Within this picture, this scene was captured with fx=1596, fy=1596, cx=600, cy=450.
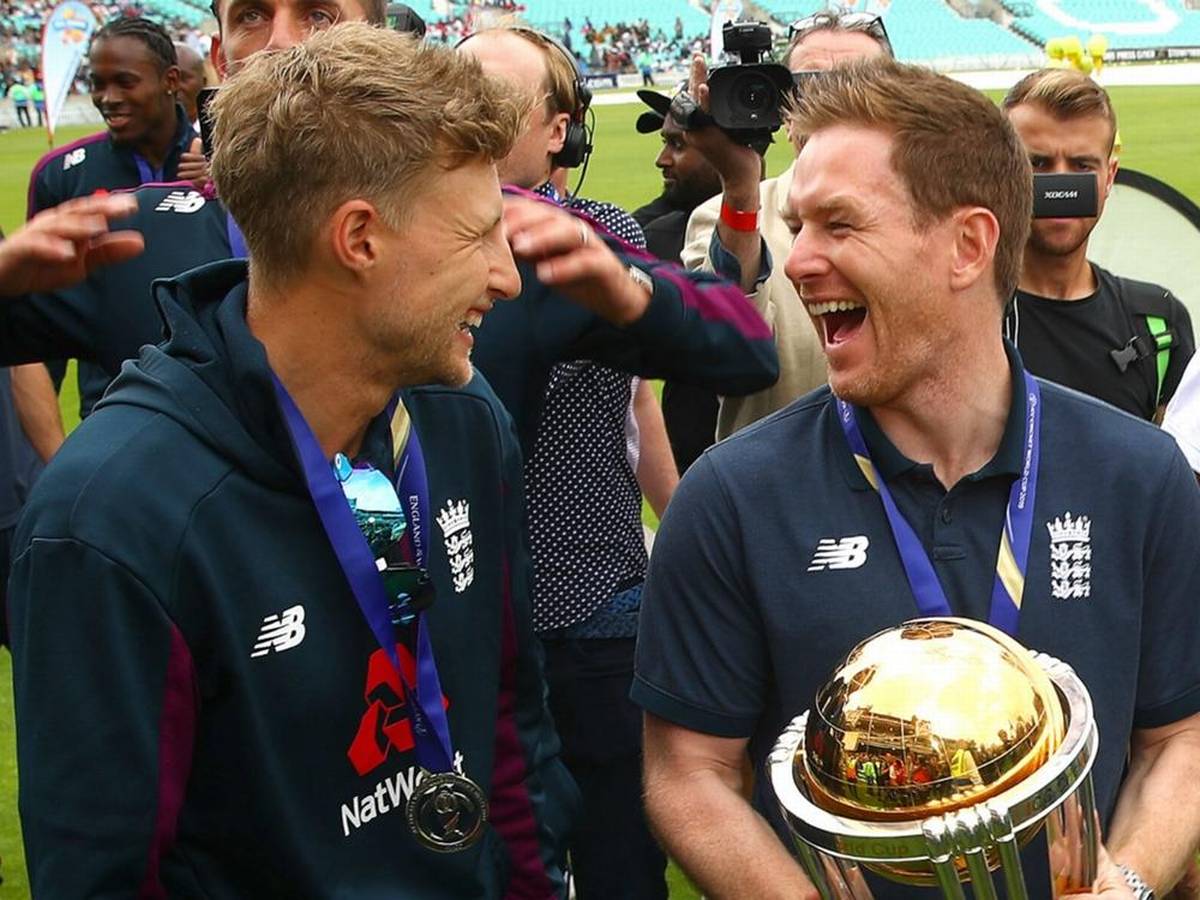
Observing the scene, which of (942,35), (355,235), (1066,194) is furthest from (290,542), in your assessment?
(942,35)

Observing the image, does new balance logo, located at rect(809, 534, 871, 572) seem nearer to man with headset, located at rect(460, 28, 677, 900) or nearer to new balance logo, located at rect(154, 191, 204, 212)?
man with headset, located at rect(460, 28, 677, 900)

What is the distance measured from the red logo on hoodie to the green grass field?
4234mm

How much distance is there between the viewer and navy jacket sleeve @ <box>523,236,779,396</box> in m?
2.49

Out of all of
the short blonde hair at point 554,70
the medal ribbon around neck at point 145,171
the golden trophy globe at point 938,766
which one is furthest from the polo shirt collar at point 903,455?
→ the medal ribbon around neck at point 145,171

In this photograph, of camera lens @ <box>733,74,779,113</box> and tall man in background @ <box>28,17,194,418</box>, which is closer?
camera lens @ <box>733,74,779,113</box>

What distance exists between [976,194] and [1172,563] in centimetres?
62

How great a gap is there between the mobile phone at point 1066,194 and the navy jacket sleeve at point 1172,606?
1.13 meters

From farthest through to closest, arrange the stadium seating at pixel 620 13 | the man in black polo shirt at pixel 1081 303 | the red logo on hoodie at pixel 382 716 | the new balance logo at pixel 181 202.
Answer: the stadium seating at pixel 620 13 → the man in black polo shirt at pixel 1081 303 → the new balance logo at pixel 181 202 → the red logo on hoodie at pixel 382 716

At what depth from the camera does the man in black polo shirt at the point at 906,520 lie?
2.29m

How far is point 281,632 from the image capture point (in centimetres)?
197

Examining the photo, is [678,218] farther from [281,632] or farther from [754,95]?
[281,632]

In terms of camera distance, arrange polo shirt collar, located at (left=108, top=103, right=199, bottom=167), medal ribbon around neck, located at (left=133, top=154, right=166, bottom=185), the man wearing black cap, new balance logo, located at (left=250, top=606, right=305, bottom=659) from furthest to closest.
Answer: polo shirt collar, located at (left=108, top=103, right=199, bottom=167), medal ribbon around neck, located at (left=133, top=154, right=166, bottom=185), the man wearing black cap, new balance logo, located at (left=250, top=606, right=305, bottom=659)

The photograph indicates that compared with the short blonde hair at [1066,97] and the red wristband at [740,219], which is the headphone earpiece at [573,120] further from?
the short blonde hair at [1066,97]

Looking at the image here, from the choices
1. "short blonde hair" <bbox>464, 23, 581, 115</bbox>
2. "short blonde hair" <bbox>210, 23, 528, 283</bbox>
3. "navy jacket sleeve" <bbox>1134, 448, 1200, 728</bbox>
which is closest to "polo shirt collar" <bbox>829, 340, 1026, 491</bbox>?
"navy jacket sleeve" <bbox>1134, 448, 1200, 728</bbox>
